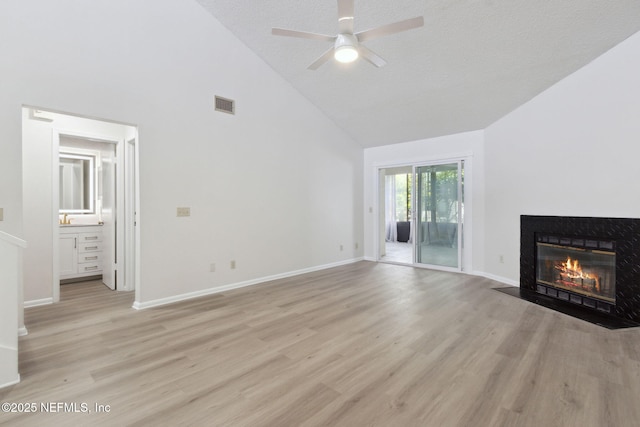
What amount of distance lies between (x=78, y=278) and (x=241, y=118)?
362 cm

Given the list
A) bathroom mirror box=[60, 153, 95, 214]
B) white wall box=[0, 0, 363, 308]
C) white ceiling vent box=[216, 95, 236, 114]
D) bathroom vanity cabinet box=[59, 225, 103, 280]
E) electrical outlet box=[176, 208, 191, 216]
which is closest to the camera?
white wall box=[0, 0, 363, 308]

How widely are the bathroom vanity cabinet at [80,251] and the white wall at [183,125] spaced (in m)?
1.05

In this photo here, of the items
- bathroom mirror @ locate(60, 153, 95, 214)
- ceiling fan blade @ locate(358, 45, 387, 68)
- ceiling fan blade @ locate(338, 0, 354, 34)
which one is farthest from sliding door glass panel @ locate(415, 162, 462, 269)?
bathroom mirror @ locate(60, 153, 95, 214)

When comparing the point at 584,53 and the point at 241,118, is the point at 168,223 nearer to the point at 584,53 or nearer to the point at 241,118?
the point at 241,118

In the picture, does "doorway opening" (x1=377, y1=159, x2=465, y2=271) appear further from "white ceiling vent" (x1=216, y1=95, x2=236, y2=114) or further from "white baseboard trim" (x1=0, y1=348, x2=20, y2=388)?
"white baseboard trim" (x1=0, y1=348, x2=20, y2=388)

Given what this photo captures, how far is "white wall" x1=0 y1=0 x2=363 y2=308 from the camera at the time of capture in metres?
2.79

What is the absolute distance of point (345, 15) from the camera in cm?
246

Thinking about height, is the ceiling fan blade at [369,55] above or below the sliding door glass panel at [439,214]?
above

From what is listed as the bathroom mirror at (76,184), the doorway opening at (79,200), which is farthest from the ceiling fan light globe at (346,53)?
the bathroom mirror at (76,184)

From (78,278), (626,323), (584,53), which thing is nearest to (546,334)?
(626,323)

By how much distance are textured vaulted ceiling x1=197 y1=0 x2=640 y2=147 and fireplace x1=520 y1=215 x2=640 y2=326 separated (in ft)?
6.02

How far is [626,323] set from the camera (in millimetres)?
A: 2924

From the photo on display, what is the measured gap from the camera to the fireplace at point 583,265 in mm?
3053

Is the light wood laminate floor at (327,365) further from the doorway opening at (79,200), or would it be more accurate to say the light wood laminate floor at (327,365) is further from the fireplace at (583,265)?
the doorway opening at (79,200)
